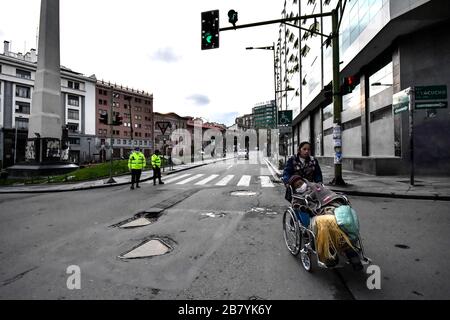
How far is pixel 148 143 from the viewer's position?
76.1m

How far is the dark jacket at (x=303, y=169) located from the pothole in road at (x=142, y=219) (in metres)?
3.60

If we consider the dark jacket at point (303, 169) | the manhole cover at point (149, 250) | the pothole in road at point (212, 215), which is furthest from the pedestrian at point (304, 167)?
the pothole in road at point (212, 215)

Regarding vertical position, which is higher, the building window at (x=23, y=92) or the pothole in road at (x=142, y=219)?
the building window at (x=23, y=92)

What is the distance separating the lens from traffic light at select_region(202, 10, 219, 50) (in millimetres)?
8984

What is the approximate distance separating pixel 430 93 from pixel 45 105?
24289 millimetres

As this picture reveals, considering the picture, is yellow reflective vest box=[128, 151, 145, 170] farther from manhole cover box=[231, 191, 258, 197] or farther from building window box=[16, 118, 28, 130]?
building window box=[16, 118, 28, 130]

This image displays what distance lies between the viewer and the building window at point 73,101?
58.3m

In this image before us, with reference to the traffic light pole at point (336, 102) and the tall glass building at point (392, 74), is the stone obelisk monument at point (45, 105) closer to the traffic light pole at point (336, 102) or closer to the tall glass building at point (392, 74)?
the tall glass building at point (392, 74)

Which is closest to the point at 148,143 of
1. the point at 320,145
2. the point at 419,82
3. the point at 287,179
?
the point at 320,145

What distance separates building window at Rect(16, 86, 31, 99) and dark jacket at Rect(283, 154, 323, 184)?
62877mm

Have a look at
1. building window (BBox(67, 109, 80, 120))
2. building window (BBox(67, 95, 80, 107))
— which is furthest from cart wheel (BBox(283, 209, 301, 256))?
building window (BBox(67, 95, 80, 107))
